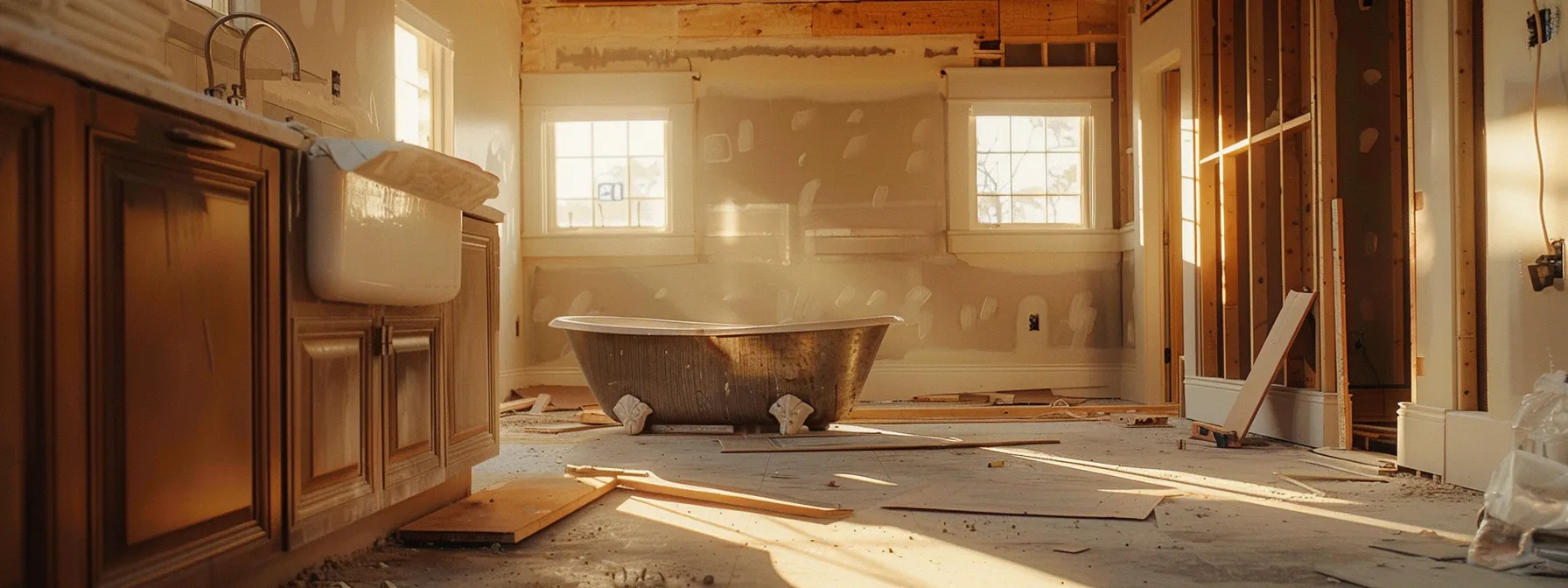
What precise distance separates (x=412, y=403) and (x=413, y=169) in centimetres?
62

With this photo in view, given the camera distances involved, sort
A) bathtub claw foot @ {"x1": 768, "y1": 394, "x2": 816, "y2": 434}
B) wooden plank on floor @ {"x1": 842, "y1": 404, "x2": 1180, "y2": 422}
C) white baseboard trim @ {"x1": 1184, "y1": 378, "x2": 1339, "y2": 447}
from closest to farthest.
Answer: white baseboard trim @ {"x1": 1184, "y1": 378, "x2": 1339, "y2": 447} → bathtub claw foot @ {"x1": 768, "y1": 394, "x2": 816, "y2": 434} → wooden plank on floor @ {"x1": 842, "y1": 404, "x2": 1180, "y2": 422}

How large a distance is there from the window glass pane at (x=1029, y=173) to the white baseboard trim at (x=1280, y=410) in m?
2.37

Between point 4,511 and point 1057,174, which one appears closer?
point 4,511

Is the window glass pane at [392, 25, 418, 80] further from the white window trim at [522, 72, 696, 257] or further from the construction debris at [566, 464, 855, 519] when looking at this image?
the construction debris at [566, 464, 855, 519]

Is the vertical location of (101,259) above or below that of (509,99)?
below

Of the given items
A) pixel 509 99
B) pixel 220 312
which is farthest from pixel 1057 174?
pixel 220 312

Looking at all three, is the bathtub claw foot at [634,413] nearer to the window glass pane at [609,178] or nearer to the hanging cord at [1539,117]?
the window glass pane at [609,178]

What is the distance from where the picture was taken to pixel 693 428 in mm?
5926

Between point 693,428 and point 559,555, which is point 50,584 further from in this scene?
point 693,428

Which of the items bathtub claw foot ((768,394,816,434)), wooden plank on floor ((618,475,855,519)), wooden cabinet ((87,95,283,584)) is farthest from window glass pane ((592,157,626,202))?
wooden cabinet ((87,95,283,584))

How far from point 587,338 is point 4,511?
4395 mm

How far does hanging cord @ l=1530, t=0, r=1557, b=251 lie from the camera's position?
333 centimetres

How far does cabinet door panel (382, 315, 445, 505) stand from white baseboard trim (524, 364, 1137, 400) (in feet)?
17.2

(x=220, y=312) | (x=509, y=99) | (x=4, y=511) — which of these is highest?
(x=509, y=99)
